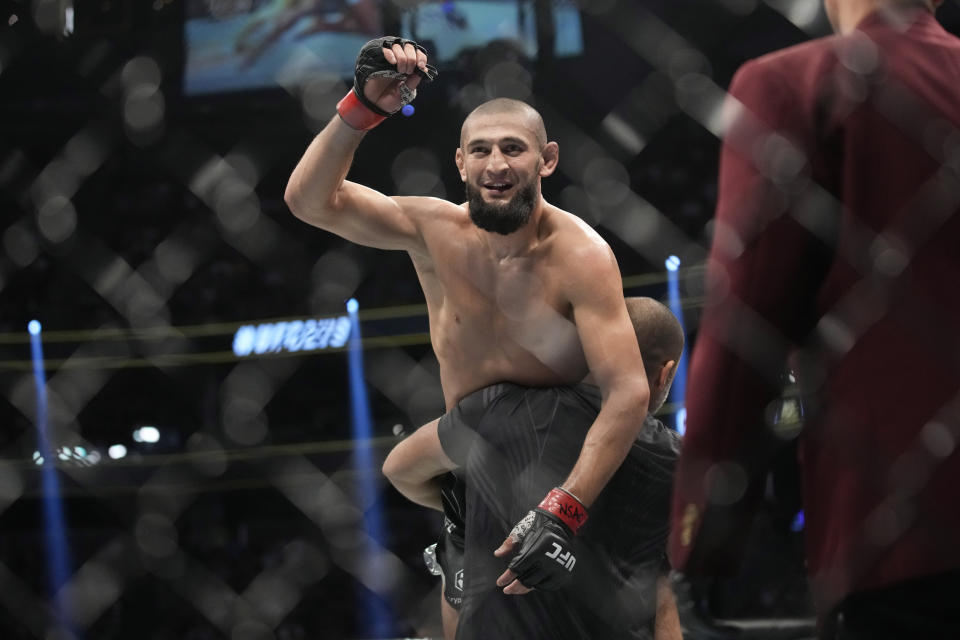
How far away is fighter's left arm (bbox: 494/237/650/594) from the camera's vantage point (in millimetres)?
1388

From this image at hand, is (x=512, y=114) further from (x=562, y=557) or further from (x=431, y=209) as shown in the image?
(x=562, y=557)

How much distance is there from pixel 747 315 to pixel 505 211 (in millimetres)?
984

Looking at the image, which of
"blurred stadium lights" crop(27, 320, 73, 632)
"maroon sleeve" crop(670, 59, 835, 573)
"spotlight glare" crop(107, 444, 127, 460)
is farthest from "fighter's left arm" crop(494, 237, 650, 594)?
"spotlight glare" crop(107, 444, 127, 460)

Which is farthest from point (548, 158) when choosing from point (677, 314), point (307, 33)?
point (307, 33)

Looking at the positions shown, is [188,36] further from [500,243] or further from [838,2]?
[838,2]

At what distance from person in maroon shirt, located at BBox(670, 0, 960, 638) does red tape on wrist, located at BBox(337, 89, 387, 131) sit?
900 mm

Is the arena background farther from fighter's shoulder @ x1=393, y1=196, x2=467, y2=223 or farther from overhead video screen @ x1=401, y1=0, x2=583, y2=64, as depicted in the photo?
fighter's shoulder @ x1=393, y1=196, x2=467, y2=223

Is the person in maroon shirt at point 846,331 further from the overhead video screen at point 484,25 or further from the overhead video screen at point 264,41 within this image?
the overhead video screen at point 264,41

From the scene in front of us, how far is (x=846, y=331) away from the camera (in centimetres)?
66

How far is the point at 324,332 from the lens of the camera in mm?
5230

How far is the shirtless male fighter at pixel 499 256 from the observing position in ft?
4.89

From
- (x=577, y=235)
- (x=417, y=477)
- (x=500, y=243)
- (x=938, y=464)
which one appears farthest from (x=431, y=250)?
(x=938, y=464)

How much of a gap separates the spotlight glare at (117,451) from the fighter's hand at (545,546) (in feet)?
13.5

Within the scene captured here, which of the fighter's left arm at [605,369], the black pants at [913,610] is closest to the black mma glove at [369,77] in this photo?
the fighter's left arm at [605,369]
